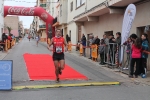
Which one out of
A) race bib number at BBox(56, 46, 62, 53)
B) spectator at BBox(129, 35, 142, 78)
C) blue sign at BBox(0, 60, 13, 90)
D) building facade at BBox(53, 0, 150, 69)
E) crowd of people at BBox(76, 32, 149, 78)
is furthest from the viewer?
building facade at BBox(53, 0, 150, 69)

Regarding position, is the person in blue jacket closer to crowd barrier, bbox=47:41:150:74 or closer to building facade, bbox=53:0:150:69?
crowd barrier, bbox=47:41:150:74

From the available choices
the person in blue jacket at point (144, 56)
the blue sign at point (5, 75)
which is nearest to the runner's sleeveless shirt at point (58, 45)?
the blue sign at point (5, 75)

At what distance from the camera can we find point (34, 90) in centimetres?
743

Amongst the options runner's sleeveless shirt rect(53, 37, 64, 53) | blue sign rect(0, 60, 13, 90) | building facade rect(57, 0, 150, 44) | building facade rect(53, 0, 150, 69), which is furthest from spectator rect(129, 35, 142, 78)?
blue sign rect(0, 60, 13, 90)

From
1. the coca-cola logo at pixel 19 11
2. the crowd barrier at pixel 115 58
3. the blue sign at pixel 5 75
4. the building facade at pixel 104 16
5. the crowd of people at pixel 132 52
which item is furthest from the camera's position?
the coca-cola logo at pixel 19 11

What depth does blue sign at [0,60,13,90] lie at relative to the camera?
7367 millimetres

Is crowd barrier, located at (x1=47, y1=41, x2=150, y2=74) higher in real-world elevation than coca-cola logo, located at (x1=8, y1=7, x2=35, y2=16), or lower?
lower

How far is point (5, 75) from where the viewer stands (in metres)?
Result: 7.43

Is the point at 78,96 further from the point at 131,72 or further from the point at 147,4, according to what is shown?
the point at 147,4

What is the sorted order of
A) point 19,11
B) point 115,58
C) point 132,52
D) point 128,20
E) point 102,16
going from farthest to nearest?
1. point 19,11
2. point 102,16
3. point 115,58
4. point 128,20
5. point 132,52

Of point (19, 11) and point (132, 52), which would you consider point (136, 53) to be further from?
point (19, 11)

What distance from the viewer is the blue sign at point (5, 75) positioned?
24.2ft

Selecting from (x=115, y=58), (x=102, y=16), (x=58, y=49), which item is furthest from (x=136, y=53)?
Result: (x=102, y=16)

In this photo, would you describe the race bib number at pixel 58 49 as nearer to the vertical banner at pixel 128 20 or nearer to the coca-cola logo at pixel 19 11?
the vertical banner at pixel 128 20
